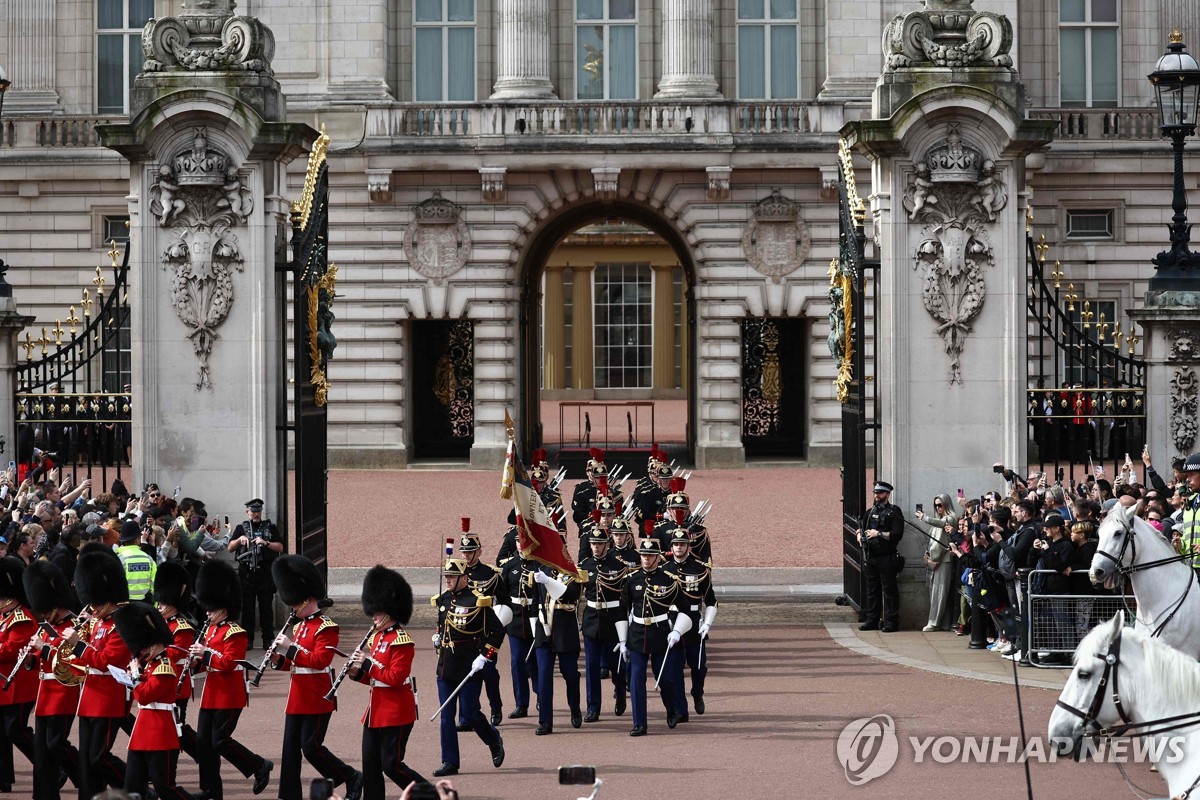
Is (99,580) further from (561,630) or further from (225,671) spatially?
(561,630)

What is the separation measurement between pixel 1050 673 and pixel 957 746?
2.82 meters

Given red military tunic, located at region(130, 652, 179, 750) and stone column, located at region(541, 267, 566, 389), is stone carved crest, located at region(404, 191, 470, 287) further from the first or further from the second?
stone column, located at region(541, 267, 566, 389)

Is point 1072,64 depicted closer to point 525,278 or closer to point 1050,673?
point 525,278

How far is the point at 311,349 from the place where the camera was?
15609mm

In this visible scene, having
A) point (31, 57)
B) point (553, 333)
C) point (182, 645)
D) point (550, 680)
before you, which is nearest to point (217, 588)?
point (182, 645)

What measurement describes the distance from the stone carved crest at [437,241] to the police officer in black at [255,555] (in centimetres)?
1670

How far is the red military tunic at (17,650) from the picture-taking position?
10.4 m

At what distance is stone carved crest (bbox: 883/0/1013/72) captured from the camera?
50.0 feet

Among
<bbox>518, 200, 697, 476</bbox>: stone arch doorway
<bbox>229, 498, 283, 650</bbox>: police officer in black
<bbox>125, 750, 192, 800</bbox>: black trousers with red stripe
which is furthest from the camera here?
<bbox>518, 200, 697, 476</bbox>: stone arch doorway

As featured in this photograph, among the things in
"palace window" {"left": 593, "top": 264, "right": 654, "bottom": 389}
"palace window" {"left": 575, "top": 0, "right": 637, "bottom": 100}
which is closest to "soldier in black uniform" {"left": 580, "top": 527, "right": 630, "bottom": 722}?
"palace window" {"left": 575, "top": 0, "right": 637, "bottom": 100}

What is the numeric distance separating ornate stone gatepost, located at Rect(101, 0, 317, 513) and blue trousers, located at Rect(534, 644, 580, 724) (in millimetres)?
3823

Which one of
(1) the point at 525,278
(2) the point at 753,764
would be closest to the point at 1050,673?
(2) the point at 753,764

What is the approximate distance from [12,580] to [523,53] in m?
21.9

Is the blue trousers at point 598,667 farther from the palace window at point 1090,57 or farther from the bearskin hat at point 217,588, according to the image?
the palace window at point 1090,57
